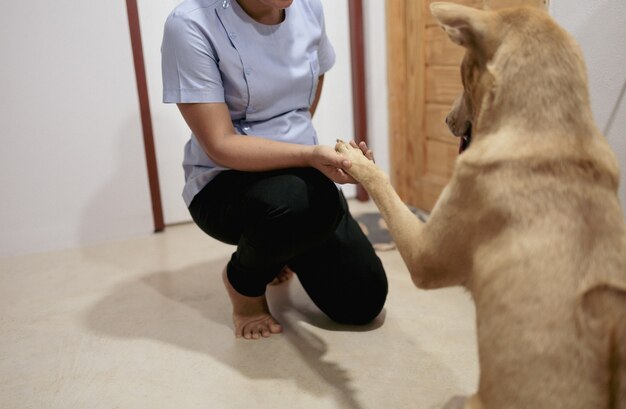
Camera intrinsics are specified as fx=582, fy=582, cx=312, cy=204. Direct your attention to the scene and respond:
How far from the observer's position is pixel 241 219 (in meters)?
1.61

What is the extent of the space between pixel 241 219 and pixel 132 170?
4.26ft

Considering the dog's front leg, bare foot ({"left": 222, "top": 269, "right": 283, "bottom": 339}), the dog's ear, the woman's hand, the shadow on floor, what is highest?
the dog's ear

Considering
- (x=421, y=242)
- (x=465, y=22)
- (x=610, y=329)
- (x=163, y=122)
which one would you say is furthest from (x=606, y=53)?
(x=163, y=122)

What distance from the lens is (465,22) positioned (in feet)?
3.36

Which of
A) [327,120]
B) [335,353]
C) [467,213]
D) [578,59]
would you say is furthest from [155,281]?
[578,59]

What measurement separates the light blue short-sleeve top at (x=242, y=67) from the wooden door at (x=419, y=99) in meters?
0.92

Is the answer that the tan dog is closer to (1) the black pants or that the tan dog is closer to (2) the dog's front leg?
(2) the dog's front leg

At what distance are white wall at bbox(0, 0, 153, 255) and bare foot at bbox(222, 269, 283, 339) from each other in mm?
1185

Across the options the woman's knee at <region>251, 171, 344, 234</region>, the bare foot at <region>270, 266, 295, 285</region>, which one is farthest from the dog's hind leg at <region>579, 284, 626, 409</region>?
the bare foot at <region>270, 266, 295, 285</region>

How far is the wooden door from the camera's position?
2561 millimetres

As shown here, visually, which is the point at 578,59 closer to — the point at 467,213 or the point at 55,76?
the point at 467,213

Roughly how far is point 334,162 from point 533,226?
599 mm

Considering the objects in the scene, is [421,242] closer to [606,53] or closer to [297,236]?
[297,236]

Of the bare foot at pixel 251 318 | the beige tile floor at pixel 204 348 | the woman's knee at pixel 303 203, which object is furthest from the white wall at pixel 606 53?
the bare foot at pixel 251 318
